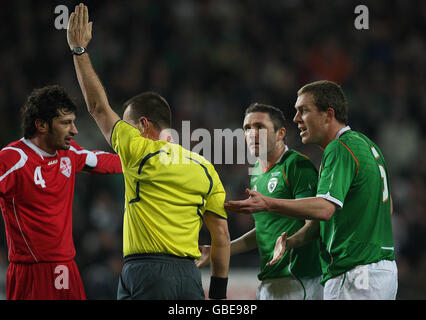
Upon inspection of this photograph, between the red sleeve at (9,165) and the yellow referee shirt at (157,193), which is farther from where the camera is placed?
the red sleeve at (9,165)

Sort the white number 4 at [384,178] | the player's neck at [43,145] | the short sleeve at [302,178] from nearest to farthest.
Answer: the white number 4 at [384,178], the short sleeve at [302,178], the player's neck at [43,145]

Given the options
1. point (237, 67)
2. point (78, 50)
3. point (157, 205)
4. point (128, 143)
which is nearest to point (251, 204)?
point (157, 205)

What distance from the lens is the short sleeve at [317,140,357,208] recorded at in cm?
364

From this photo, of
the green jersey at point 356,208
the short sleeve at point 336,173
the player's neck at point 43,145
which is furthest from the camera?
the player's neck at point 43,145

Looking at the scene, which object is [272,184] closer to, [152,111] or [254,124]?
[254,124]

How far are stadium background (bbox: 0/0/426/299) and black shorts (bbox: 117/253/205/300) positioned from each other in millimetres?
4996

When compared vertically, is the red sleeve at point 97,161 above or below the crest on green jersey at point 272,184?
above

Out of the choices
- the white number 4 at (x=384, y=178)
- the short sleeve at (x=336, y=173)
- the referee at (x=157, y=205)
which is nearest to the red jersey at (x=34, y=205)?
the referee at (x=157, y=205)

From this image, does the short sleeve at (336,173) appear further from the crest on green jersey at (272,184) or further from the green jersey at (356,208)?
the crest on green jersey at (272,184)

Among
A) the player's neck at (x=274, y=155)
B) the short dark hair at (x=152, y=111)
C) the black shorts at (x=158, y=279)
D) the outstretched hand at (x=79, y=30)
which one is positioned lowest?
the black shorts at (x=158, y=279)

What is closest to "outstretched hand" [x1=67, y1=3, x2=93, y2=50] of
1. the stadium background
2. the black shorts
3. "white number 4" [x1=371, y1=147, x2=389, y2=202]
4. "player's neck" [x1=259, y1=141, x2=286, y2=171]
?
the black shorts

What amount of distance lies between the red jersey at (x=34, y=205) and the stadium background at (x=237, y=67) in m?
4.13

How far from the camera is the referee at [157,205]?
3.45 metres

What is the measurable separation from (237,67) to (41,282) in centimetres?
800
